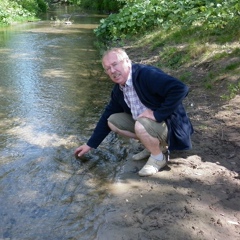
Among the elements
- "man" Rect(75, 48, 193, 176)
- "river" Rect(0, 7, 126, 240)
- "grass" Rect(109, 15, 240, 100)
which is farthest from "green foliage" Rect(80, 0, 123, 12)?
"man" Rect(75, 48, 193, 176)

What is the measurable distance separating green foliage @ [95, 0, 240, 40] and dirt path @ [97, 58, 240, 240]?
4880 mm

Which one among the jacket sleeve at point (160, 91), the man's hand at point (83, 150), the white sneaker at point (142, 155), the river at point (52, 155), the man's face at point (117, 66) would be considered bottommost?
the river at point (52, 155)

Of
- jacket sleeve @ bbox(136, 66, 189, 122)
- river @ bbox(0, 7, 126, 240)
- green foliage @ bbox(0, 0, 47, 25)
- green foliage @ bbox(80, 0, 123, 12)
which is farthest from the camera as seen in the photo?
green foliage @ bbox(80, 0, 123, 12)

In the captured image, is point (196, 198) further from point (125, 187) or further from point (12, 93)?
point (12, 93)

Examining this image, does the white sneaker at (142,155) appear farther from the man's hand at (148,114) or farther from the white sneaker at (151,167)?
the man's hand at (148,114)

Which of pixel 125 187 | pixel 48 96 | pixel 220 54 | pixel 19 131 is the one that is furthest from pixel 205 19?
pixel 125 187

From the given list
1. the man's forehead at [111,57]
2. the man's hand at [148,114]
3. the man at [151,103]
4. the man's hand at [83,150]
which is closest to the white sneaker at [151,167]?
the man at [151,103]

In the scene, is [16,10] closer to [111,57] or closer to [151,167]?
[111,57]

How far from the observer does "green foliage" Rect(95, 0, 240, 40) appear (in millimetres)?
8312

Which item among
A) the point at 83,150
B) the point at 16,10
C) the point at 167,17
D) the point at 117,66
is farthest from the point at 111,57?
the point at 16,10

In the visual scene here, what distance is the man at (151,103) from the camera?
123 inches

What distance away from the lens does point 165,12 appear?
11672mm

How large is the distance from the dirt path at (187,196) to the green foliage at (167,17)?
4880 mm

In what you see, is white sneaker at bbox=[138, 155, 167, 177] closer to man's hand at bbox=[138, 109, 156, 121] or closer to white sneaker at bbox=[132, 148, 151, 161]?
white sneaker at bbox=[132, 148, 151, 161]
